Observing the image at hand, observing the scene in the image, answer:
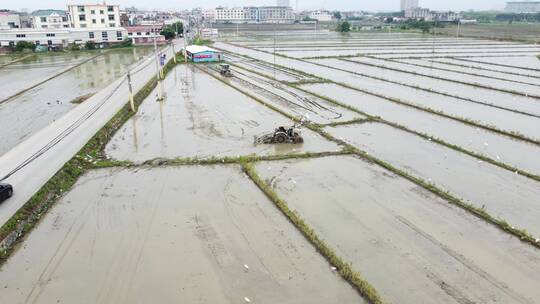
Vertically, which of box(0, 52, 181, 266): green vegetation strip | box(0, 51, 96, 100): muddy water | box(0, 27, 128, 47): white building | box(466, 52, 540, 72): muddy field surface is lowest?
box(0, 52, 181, 266): green vegetation strip

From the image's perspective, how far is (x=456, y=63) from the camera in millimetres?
34812

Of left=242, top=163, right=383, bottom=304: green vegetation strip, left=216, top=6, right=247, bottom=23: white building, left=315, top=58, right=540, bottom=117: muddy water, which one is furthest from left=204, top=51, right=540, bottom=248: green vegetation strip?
left=216, top=6, right=247, bottom=23: white building

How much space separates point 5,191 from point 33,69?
30.6 m

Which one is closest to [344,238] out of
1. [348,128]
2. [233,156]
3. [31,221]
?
[233,156]

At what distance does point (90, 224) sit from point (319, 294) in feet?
18.4

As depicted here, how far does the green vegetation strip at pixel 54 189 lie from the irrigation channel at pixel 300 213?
0.17 m

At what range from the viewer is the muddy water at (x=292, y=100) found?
18359 millimetres

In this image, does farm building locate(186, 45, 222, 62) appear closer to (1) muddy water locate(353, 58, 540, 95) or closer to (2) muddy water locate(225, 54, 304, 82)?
(2) muddy water locate(225, 54, 304, 82)

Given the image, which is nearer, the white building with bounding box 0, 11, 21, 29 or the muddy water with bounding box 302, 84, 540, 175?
the muddy water with bounding box 302, 84, 540, 175

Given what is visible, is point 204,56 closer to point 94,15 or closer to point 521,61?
point 521,61

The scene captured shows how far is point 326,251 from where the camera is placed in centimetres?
819

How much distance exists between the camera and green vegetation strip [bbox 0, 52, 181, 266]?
347 inches

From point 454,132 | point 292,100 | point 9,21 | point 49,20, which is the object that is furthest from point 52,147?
point 9,21

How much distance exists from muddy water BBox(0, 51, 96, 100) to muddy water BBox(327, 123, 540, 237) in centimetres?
2149
